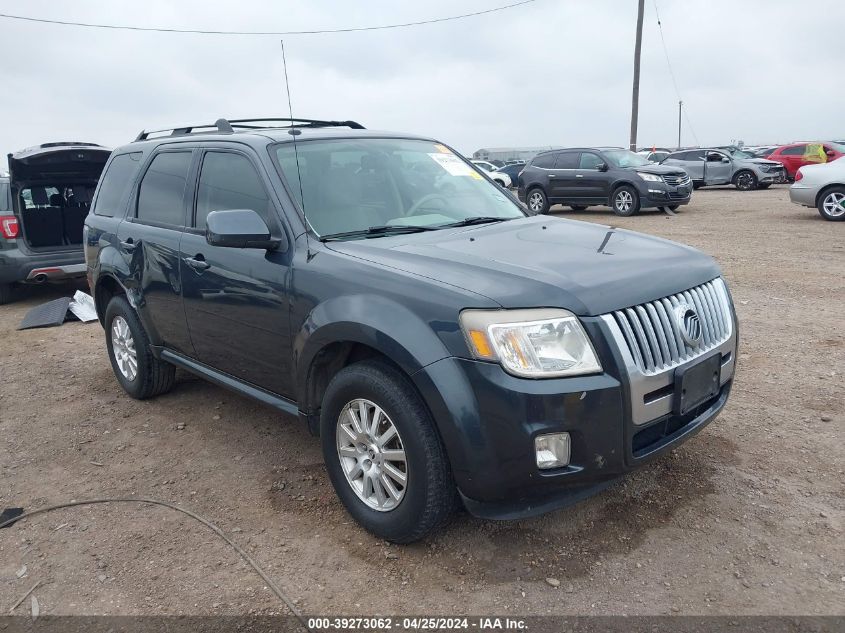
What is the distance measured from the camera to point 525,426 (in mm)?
2459

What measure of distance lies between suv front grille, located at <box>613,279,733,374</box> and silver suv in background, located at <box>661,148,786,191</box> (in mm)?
21005

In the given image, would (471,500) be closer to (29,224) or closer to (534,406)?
(534,406)

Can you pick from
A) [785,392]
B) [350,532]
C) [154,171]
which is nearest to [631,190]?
[785,392]

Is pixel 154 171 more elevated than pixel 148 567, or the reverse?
A: pixel 154 171

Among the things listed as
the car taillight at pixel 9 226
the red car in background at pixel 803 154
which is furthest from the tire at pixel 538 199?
the car taillight at pixel 9 226

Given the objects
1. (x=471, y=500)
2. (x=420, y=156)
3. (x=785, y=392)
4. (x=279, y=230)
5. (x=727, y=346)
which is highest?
(x=420, y=156)

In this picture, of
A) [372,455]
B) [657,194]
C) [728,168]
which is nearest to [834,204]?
[657,194]

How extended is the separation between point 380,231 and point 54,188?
6881 mm

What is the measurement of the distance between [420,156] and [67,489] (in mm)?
2722

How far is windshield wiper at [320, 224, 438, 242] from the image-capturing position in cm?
333

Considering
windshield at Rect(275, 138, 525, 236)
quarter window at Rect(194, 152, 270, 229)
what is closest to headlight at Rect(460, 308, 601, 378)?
windshield at Rect(275, 138, 525, 236)

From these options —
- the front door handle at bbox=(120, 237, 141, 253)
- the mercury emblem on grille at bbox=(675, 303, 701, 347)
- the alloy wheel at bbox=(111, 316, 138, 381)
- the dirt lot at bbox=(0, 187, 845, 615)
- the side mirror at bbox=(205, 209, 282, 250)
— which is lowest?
the dirt lot at bbox=(0, 187, 845, 615)

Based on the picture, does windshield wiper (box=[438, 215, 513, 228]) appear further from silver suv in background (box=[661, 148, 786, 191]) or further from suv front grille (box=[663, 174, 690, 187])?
silver suv in background (box=[661, 148, 786, 191])

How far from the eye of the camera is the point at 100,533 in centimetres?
325
